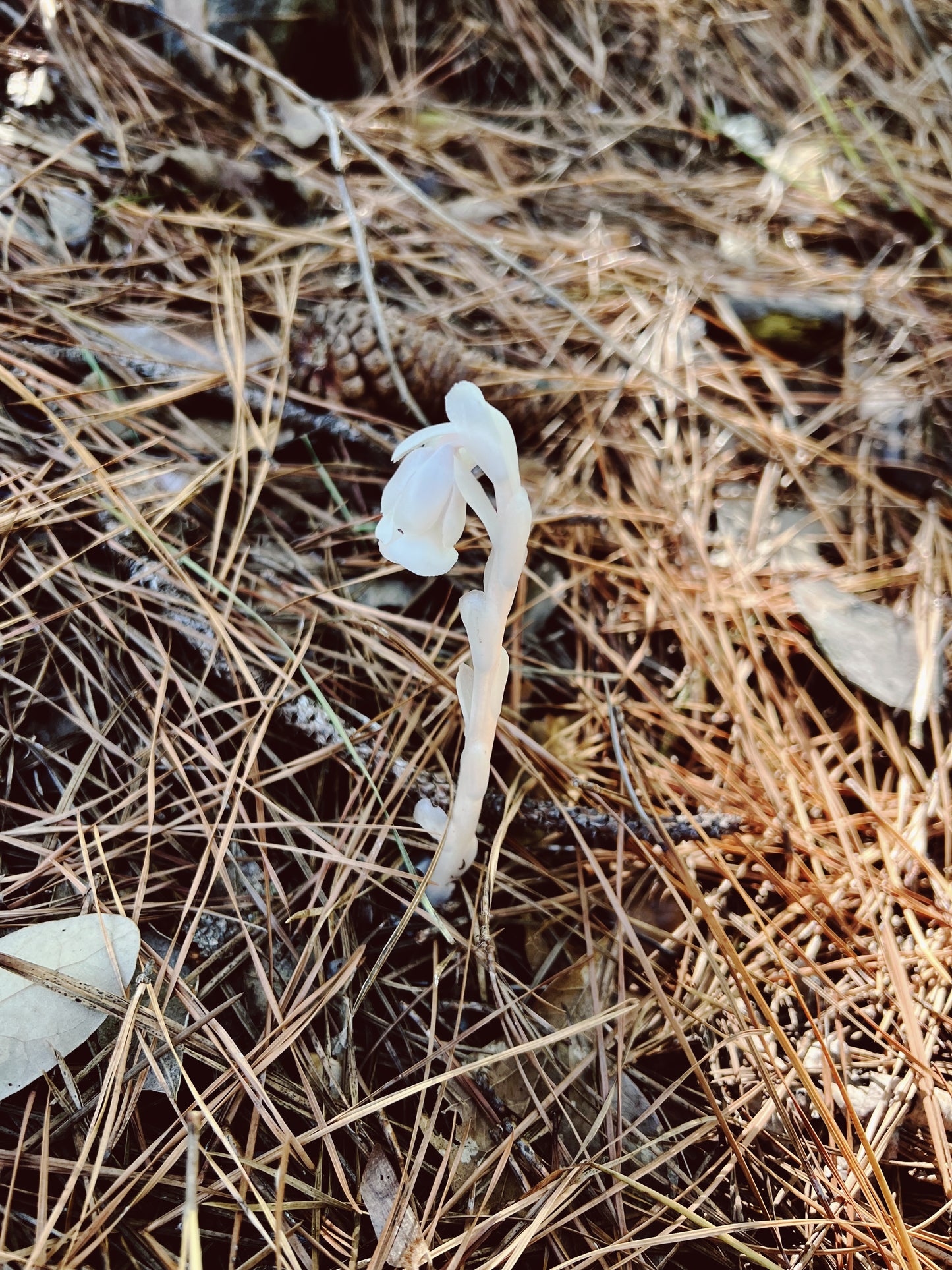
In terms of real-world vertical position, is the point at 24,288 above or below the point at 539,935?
above

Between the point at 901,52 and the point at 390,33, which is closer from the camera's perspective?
the point at 390,33

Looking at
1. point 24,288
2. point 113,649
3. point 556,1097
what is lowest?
point 556,1097

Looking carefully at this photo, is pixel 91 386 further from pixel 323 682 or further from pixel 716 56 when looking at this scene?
pixel 716 56

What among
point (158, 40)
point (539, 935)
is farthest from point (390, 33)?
point (539, 935)

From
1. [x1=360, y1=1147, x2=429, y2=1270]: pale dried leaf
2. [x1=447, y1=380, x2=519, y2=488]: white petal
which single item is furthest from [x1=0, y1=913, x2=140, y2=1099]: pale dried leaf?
[x1=447, y1=380, x2=519, y2=488]: white petal

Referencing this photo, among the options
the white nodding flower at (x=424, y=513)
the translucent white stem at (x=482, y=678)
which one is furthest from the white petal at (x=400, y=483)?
the translucent white stem at (x=482, y=678)

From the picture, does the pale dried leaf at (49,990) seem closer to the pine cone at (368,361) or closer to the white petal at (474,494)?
the white petal at (474,494)
